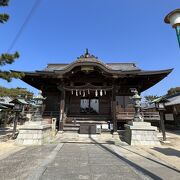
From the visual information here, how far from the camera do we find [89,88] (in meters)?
14.1

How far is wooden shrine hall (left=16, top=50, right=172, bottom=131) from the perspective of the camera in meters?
13.4

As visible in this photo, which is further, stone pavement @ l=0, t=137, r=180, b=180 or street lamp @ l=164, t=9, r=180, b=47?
street lamp @ l=164, t=9, r=180, b=47

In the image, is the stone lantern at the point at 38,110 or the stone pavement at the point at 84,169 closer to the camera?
the stone pavement at the point at 84,169

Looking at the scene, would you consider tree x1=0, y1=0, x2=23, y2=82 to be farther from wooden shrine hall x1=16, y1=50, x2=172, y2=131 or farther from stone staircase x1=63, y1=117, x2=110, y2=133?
stone staircase x1=63, y1=117, x2=110, y2=133

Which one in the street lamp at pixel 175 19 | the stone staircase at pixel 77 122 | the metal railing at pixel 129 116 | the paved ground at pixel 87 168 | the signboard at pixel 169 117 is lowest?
the paved ground at pixel 87 168

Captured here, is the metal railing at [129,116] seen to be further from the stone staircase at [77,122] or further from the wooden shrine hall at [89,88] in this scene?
the stone staircase at [77,122]

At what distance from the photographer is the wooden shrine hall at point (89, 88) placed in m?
13.4

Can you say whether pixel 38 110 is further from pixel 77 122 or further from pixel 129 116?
pixel 129 116

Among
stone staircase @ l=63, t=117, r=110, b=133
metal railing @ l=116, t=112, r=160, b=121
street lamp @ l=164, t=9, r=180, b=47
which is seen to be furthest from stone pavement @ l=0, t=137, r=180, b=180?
metal railing @ l=116, t=112, r=160, b=121

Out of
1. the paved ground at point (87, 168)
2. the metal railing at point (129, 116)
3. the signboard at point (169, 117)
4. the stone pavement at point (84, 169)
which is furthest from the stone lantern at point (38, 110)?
the signboard at point (169, 117)

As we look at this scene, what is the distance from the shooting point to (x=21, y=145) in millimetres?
9305

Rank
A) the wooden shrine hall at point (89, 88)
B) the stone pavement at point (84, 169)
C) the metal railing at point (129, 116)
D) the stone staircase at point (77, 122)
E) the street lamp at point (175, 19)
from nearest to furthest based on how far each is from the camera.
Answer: the stone pavement at point (84, 169)
the street lamp at point (175, 19)
the wooden shrine hall at point (89, 88)
the stone staircase at point (77, 122)
the metal railing at point (129, 116)

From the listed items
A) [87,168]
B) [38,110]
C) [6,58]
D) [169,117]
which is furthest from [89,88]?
[169,117]

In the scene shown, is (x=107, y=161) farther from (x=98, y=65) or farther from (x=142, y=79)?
(x=142, y=79)
